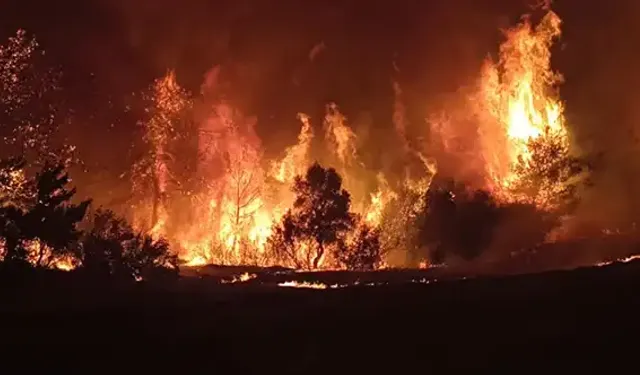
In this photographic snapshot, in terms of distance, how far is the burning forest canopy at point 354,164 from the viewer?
34.6m

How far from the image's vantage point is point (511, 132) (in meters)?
39.9

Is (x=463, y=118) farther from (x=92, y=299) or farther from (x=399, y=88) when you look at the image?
(x=92, y=299)

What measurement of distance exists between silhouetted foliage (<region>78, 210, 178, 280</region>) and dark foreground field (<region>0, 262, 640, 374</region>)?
4559 mm

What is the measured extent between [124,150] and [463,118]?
1775 cm

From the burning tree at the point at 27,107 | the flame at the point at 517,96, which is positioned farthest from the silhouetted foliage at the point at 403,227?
the burning tree at the point at 27,107

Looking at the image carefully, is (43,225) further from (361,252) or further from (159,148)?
(159,148)

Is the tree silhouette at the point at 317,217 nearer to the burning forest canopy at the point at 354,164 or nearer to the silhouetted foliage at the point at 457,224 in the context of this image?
the burning forest canopy at the point at 354,164

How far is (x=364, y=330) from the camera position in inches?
549

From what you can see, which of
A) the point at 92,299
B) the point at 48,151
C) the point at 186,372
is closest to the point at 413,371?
the point at 186,372

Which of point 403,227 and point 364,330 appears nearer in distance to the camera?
point 364,330

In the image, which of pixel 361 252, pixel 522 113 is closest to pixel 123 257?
pixel 361 252

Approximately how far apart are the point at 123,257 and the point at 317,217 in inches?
390

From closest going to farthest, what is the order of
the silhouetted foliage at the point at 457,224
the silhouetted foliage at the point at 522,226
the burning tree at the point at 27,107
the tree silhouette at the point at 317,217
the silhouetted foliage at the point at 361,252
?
1. the tree silhouette at the point at 317,217
2. the silhouetted foliage at the point at 361,252
3. the burning tree at the point at 27,107
4. the silhouetted foliage at the point at 457,224
5. the silhouetted foliage at the point at 522,226

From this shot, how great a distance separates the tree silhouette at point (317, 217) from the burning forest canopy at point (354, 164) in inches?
6.2
